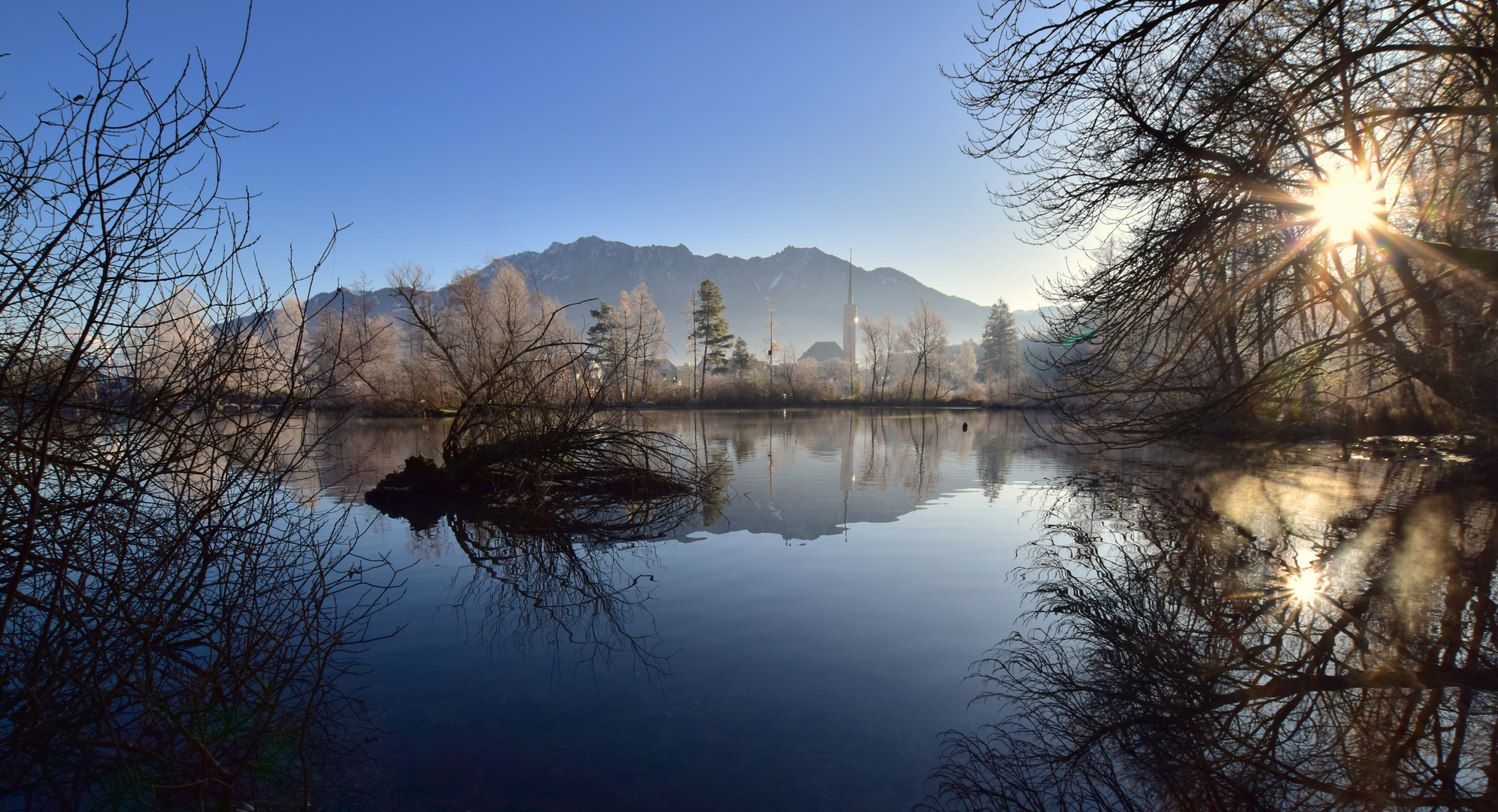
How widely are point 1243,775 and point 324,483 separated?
12840 millimetres

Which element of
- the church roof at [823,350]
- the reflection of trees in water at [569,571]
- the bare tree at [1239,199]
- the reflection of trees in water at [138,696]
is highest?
the church roof at [823,350]

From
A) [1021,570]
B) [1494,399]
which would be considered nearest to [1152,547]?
[1021,570]

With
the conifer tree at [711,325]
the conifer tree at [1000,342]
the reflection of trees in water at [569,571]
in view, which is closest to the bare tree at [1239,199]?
the reflection of trees in water at [569,571]

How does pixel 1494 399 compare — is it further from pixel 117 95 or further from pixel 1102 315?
pixel 117 95

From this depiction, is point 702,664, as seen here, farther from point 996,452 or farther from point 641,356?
point 996,452

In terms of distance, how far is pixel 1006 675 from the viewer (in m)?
3.77

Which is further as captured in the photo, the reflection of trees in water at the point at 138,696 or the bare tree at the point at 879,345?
the bare tree at the point at 879,345

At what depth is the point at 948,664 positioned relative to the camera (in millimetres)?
3955

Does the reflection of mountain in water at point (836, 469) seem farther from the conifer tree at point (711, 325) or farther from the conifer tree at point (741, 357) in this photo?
the conifer tree at point (711, 325)

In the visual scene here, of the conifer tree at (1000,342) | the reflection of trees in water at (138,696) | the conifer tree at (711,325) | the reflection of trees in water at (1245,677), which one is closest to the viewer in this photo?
the reflection of trees in water at (138,696)

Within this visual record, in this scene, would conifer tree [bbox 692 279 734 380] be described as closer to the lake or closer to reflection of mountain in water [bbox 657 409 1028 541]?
reflection of mountain in water [bbox 657 409 1028 541]

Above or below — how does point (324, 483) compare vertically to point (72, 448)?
below

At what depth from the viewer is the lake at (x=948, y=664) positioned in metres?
2.78

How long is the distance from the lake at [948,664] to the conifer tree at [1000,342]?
68.9 m
